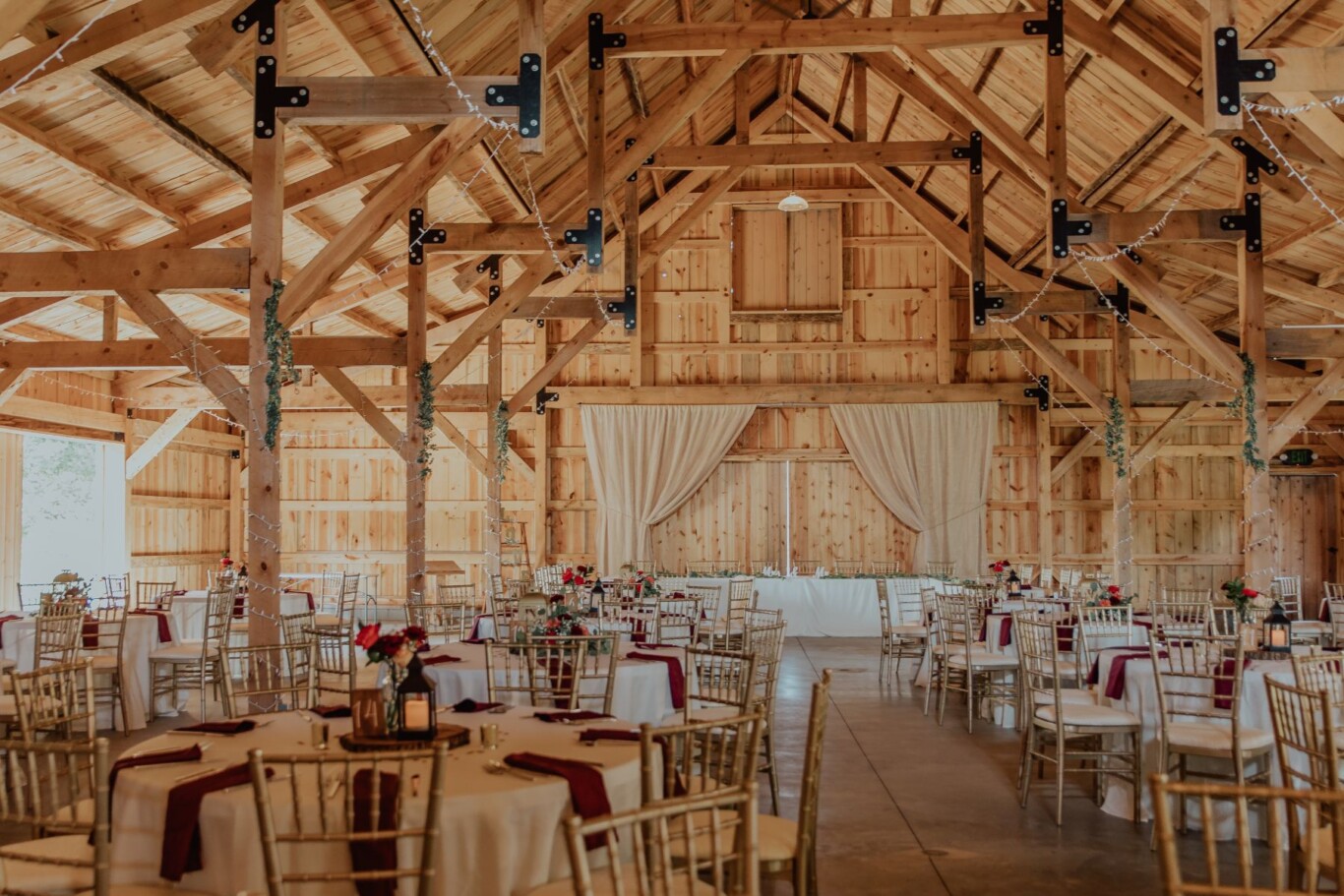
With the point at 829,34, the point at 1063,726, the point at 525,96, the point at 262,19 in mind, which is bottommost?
the point at 1063,726

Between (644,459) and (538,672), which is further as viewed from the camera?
(644,459)

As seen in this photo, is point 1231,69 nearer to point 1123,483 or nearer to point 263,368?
point 263,368

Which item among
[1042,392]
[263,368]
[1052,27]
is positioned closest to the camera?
[263,368]

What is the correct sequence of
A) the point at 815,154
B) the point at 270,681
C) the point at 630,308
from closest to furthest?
the point at 270,681
the point at 815,154
the point at 630,308

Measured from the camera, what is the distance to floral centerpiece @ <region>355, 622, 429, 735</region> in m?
3.88

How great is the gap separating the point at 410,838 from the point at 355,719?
76 centimetres

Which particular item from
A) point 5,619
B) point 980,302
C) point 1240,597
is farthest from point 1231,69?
point 5,619

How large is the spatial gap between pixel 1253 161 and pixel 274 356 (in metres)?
7.94

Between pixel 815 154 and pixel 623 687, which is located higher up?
pixel 815 154

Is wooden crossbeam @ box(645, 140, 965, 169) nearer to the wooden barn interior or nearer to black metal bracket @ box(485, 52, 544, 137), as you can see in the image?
the wooden barn interior

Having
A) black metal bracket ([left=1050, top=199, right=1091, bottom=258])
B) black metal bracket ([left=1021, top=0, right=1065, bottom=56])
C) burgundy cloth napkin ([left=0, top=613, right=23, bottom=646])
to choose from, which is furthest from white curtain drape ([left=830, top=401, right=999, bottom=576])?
burgundy cloth napkin ([left=0, top=613, right=23, bottom=646])

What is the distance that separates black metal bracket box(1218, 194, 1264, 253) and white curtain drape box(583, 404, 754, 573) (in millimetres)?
7907

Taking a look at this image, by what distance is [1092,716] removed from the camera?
19.3 ft

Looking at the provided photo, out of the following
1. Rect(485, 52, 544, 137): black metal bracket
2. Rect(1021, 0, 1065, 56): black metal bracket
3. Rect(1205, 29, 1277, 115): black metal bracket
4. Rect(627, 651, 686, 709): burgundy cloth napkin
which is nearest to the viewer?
Rect(1205, 29, 1277, 115): black metal bracket
